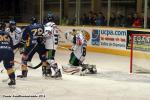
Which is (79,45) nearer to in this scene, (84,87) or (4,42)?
(84,87)

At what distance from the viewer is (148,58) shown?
16000mm

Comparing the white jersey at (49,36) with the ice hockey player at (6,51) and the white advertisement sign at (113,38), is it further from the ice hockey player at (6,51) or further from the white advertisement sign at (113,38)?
the white advertisement sign at (113,38)

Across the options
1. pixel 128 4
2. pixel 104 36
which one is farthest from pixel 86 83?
pixel 128 4

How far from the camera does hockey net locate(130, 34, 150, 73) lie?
15389 millimetres

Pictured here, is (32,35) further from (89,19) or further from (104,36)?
(89,19)

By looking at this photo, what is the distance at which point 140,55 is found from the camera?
1628cm

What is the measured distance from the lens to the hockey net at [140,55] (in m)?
15.4

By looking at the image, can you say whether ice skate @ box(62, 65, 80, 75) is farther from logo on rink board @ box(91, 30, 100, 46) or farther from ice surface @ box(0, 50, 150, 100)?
logo on rink board @ box(91, 30, 100, 46)

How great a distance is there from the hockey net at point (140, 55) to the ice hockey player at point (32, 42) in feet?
10.0

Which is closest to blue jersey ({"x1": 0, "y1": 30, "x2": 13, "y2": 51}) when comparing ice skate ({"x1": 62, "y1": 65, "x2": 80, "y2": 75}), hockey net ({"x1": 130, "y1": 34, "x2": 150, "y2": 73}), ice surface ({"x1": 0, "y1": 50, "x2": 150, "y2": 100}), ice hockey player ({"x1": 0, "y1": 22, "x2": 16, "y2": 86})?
ice hockey player ({"x1": 0, "y1": 22, "x2": 16, "y2": 86})

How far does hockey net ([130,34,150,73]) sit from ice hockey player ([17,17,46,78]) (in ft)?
10.0

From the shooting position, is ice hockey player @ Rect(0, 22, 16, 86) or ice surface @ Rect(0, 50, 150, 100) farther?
ice hockey player @ Rect(0, 22, 16, 86)

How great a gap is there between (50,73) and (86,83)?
1.35 metres

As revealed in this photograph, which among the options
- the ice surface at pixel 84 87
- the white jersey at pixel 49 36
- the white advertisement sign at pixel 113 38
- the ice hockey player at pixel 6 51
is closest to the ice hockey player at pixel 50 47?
the white jersey at pixel 49 36
